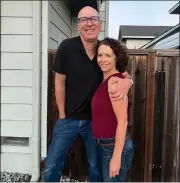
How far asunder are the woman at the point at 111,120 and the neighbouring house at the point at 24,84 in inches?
40.8

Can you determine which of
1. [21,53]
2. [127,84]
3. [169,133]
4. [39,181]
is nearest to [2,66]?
[21,53]

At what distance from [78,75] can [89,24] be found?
0.35 m

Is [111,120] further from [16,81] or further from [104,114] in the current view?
[16,81]

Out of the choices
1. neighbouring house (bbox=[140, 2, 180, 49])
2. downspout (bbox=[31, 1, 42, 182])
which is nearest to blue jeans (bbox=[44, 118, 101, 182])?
downspout (bbox=[31, 1, 42, 182])

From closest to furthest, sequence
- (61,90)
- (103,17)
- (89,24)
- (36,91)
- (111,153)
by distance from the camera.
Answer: (111,153), (89,24), (61,90), (36,91), (103,17)

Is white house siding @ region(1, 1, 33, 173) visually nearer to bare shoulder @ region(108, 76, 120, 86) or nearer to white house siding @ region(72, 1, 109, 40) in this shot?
bare shoulder @ region(108, 76, 120, 86)

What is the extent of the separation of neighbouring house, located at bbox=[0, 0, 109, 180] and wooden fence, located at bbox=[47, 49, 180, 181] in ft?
0.37

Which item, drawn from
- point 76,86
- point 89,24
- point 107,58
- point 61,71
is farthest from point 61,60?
point 107,58

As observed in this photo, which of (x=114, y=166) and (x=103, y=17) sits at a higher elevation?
(x=103, y=17)

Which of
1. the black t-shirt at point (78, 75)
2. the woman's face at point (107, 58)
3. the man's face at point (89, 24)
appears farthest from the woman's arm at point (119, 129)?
the man's face at point (89, 24)

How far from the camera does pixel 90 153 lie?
7.14ft

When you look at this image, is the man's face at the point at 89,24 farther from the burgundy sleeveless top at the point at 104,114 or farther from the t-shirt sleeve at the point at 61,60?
the burgundy sleeveless top at the point at 104,114

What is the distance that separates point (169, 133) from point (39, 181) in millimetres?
1302

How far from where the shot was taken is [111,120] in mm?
1691
